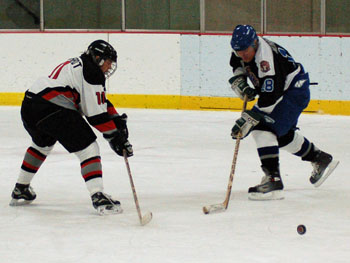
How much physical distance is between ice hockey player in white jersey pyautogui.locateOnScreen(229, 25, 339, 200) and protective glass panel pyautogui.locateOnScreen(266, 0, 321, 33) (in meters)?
5.01

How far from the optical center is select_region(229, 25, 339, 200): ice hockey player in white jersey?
4.74m

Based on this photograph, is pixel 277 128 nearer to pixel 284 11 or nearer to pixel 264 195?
pixel 264 195

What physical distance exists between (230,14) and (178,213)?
609 cm

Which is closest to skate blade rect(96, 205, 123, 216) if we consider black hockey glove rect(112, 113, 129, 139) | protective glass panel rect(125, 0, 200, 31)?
black hockey glove rect(112, 113, 129, 139)

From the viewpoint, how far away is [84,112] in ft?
14.7

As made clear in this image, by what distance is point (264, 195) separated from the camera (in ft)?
15.8

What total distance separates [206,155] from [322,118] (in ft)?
8.57

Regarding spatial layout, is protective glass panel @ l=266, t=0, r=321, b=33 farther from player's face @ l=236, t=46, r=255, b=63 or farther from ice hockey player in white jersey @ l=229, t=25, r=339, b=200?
player's face @ l=236, t=46, r=255, b=63

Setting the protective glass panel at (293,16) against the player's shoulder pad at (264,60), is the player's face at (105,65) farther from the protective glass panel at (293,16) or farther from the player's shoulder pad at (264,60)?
the protective glass panel at (293,16)

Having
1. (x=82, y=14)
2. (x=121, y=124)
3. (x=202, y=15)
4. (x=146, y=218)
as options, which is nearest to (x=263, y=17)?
(x=202, y=15)

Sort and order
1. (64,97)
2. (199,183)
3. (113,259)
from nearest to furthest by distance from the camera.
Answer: (113,259) < (64,97) < (199,183)

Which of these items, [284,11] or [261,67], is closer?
[261,67]

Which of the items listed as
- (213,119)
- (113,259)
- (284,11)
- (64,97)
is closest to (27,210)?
(64,97)

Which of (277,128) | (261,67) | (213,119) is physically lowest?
(213,119)
